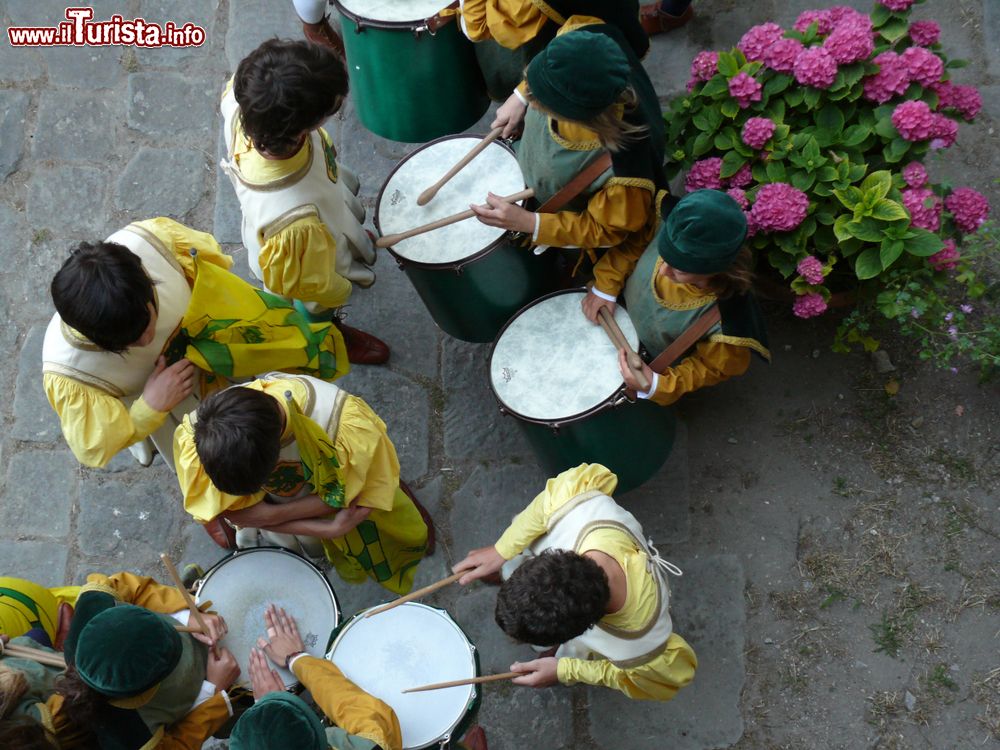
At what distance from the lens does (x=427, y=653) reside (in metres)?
3.33

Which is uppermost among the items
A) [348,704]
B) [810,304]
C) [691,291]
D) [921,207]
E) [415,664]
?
[691,291]

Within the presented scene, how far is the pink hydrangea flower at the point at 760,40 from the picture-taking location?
3.89 m

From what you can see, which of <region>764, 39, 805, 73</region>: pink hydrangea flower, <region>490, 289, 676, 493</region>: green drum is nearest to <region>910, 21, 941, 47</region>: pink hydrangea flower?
<region>764, 39, 805, 73</region>: pink hydrangea flower

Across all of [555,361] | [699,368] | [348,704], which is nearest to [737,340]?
[699,368]

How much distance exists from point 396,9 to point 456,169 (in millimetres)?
800

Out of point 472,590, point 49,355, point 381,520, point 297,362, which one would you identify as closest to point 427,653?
point 381,520

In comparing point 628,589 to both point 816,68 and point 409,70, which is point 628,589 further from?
point 409,70

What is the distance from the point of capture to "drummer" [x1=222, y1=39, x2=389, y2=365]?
3182mm

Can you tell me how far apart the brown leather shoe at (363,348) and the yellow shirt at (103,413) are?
3.68 feet

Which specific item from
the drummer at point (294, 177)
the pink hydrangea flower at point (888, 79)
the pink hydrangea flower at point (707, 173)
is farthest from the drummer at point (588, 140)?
the pink hydrangea flower at point (888, 79)

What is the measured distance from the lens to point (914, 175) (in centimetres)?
372

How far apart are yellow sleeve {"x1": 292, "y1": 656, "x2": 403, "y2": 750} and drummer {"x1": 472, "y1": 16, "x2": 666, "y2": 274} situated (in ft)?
5.63

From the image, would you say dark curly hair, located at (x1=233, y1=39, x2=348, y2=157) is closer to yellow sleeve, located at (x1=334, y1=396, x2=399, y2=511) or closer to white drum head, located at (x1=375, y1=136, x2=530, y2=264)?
white drum head, located at (x1=375, y1=136, x2=530, y2=264)

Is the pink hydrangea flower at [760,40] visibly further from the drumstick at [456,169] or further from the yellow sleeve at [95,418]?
the yellow sleeve at [95,418]
